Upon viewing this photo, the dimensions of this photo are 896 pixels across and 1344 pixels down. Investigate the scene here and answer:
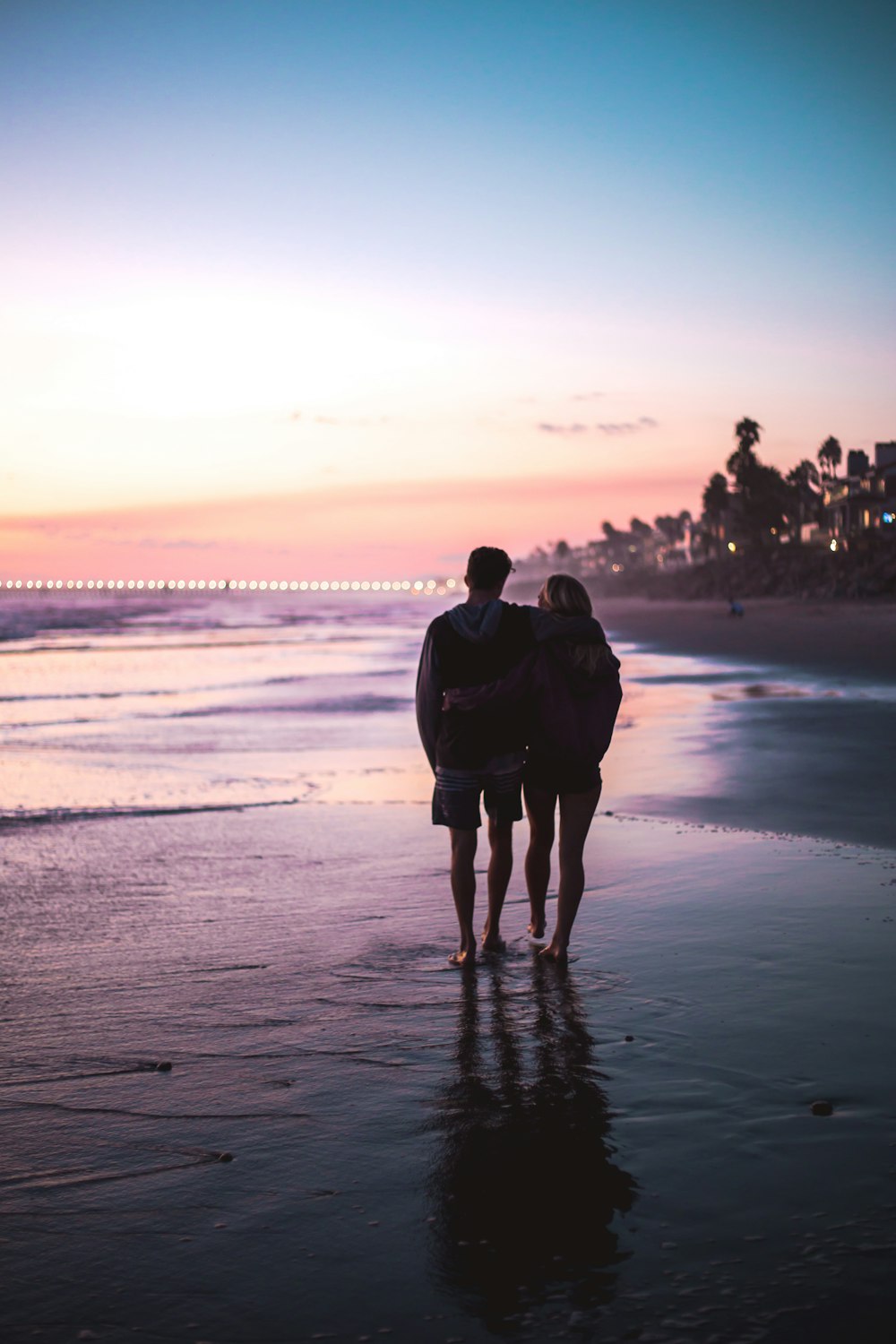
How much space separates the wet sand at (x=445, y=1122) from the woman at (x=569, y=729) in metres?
0.44

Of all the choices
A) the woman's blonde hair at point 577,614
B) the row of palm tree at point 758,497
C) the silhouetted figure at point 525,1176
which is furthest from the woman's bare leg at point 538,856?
the row of palm tree at point 758,497

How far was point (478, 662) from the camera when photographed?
18.1 ft

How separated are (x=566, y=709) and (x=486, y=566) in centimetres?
81

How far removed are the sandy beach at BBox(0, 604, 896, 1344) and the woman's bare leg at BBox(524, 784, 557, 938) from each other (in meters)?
0.26

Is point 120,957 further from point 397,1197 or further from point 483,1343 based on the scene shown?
point 483,1343

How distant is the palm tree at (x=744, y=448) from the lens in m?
122

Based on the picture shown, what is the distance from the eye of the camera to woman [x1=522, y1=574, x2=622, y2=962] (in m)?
5.54

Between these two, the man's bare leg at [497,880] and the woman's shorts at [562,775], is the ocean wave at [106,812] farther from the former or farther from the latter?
the woman's shorts at [562,775]

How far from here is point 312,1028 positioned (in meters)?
4.62

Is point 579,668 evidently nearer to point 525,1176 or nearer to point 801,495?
point 525,1176

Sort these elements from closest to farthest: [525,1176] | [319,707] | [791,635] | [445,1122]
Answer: [525,1176]
[445,1122]
[319,707]
[791,635]

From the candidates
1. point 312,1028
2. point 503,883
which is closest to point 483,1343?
point 312,1028

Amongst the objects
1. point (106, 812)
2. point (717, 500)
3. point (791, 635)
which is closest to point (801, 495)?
point (717, 500)

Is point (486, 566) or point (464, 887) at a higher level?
point (486, 566)
